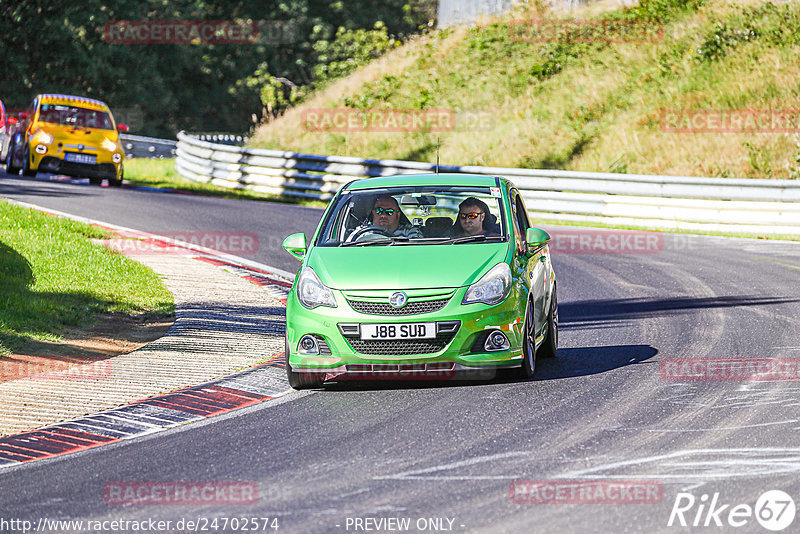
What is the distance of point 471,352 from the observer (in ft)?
27.5

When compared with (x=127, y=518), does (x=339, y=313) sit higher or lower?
higher

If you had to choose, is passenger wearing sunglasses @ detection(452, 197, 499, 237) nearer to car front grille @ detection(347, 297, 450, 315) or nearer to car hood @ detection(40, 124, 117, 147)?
car front grille @ detection(347, 297, 450, 315)

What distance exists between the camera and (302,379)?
8.73 meters

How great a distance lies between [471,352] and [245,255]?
899 centimetres

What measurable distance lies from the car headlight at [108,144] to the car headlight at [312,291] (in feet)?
61.8

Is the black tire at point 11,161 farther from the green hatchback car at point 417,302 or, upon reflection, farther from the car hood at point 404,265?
the car hood at point 404,265

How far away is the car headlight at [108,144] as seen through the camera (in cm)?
2657

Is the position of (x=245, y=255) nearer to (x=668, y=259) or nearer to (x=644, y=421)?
(x=668, y=259)

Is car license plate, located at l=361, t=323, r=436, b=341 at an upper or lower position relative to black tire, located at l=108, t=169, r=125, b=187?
lower

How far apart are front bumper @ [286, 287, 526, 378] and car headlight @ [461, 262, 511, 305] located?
1.7 inches

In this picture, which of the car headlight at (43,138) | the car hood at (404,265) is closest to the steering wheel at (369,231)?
the car hood at (404,265)

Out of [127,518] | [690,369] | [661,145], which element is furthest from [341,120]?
[127,518]

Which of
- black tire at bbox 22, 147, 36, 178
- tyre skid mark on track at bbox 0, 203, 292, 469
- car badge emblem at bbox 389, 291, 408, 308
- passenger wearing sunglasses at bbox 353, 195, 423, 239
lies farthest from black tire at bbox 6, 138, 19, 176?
car badge emblem at bbox 389, 291, 408, 308

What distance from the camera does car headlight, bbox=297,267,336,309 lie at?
28.1 feet
